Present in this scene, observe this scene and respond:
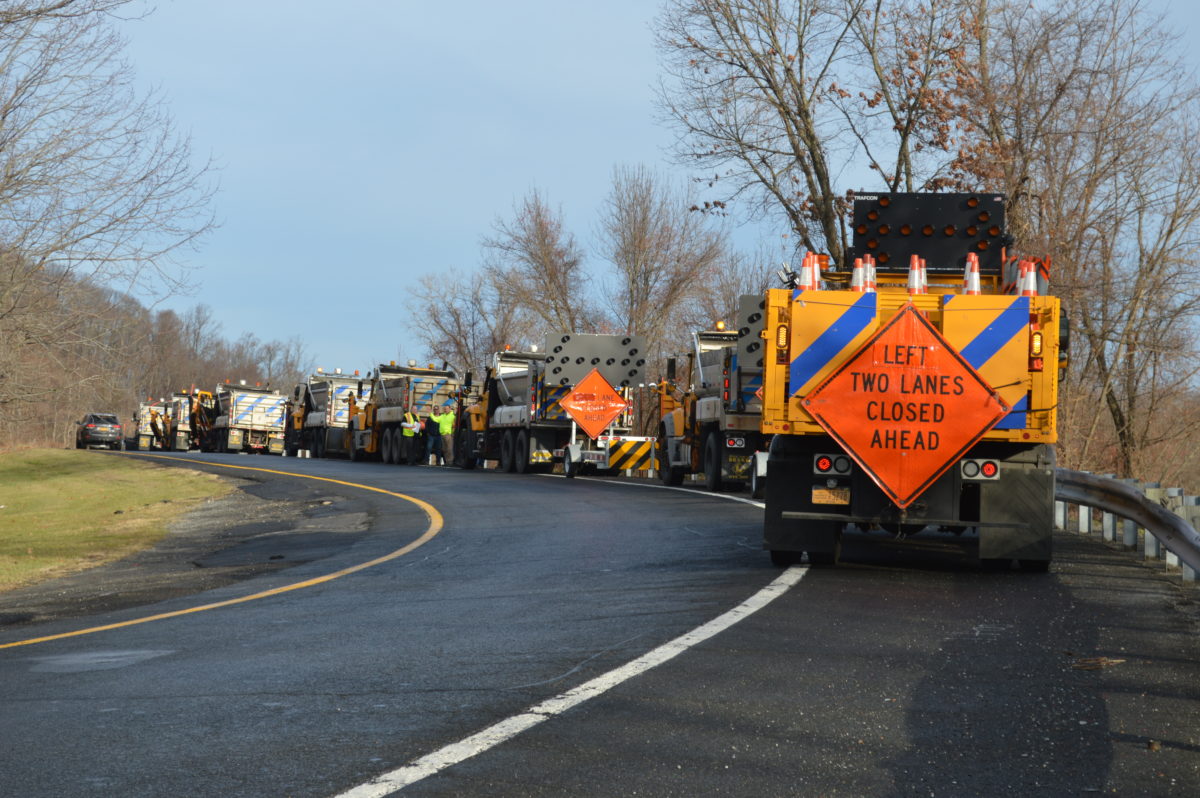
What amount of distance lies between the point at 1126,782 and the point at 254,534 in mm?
14094

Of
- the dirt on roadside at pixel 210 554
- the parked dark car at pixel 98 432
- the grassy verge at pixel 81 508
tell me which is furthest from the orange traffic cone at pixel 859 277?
the parked dark car at pixel 98 432

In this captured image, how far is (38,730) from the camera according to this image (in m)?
5.23

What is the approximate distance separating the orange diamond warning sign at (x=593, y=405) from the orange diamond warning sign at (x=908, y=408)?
21.0m

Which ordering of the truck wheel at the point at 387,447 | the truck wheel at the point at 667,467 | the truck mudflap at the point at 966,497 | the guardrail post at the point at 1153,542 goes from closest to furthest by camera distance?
the truck mudflap at the point at 966,497 → the guardrail post at the point at 1153,542 → the truck wheel at the point at 667,467 → the truck wheel at the point at 387,447

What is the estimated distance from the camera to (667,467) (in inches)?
1067

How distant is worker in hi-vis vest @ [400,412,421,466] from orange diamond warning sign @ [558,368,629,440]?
413 inches

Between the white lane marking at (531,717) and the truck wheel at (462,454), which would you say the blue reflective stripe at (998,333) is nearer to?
the white lane marking at (531,717)

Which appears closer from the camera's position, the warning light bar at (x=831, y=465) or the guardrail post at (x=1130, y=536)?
the warning light bar at (x=831, y=465)

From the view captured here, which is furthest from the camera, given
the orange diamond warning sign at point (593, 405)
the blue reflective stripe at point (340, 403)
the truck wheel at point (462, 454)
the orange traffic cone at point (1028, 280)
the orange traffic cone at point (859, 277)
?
the blue reflective stripe at point (340, 403)

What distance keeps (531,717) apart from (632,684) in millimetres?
779

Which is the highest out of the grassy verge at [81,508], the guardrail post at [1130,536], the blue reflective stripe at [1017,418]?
the blue reflective stripe at [1017,418]

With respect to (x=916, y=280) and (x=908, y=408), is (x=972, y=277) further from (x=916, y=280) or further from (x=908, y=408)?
(x=908, y=408)

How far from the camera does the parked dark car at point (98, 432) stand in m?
67.9

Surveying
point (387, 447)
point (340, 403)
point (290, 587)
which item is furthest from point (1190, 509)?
point (340, 403)
